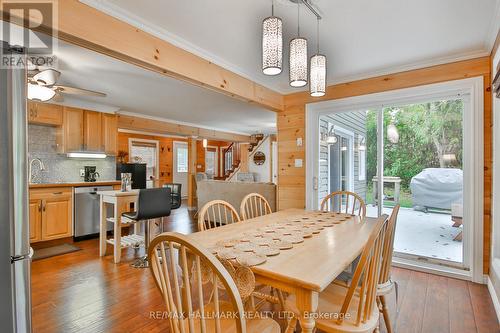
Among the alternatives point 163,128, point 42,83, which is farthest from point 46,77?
point 163,128

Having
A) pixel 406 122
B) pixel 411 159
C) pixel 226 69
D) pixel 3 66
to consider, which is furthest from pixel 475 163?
pixel 3 66

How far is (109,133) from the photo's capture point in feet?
16.5

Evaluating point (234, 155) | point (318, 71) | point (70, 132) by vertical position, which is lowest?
point (234, 155)

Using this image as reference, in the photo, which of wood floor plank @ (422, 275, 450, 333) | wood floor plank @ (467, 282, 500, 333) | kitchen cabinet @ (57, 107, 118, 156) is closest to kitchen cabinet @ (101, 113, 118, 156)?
kitchen cabinet @ (57, 107, 118, 156)

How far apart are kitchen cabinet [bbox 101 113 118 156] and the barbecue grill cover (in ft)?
16.3

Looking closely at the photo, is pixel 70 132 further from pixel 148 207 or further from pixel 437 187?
pixel 437 187

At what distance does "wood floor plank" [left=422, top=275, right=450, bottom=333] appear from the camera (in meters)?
1.96

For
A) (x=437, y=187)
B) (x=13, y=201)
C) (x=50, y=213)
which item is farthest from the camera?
(x=50, y=213)

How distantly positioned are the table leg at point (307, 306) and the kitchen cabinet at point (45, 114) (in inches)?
188

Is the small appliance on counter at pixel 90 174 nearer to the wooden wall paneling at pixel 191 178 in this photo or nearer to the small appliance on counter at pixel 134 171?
the small appliance on counter at pixel 134 171

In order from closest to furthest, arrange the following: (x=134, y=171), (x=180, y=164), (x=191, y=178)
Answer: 1. (x=134, y=171)
2. (x=191, y=178)
3. (x=180, y=164)

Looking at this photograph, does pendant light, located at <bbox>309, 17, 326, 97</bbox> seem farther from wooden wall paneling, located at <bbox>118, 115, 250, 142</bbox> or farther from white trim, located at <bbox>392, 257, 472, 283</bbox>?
wooden wall paneling, located at <bbox>118, 115, 250, 142</bbox>

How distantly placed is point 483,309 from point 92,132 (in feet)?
18.8

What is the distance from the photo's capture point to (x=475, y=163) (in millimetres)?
2732
